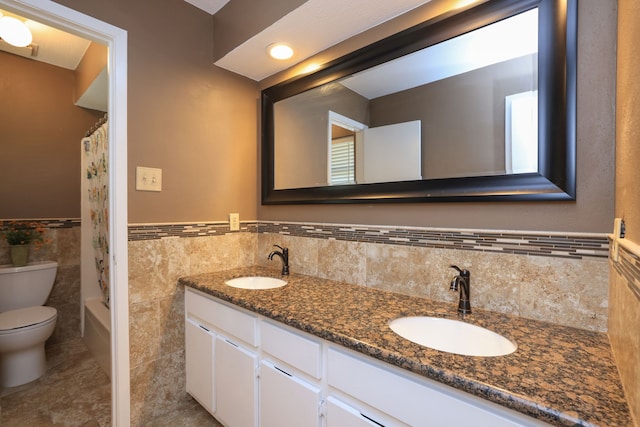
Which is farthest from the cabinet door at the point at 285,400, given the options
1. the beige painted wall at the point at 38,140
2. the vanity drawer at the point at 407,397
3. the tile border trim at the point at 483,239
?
the beige painted wall at the point at 38,140

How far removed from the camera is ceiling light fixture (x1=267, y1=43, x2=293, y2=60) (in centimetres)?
167

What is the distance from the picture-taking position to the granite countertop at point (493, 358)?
23.4 inches

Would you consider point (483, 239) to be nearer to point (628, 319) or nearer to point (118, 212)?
point (628, 319)

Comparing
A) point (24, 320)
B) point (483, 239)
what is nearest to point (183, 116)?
point (483, 239)

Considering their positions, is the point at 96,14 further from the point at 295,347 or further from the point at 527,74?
the point at 527,74

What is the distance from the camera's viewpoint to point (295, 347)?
110 centimetres

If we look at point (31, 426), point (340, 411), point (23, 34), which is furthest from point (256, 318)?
point (23, 34)

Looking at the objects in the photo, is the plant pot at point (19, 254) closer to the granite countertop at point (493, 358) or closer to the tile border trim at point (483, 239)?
the granite countertop at point (493, 358)

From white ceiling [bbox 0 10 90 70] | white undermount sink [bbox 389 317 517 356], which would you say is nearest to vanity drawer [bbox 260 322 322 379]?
white undermount sink [bbox 389 317 517 356]

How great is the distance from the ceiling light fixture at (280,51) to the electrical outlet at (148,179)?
95cm

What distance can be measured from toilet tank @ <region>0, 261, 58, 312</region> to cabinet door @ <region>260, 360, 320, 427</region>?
235 centimetres

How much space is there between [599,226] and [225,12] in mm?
2118

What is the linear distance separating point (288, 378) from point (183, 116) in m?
1.53

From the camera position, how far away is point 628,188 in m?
0.72
